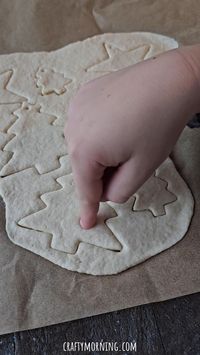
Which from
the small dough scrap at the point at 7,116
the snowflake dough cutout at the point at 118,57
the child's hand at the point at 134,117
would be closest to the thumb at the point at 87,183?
the child's hand at the point at 134,117

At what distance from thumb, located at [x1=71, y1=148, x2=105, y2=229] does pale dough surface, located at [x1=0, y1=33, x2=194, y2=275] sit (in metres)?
0.03

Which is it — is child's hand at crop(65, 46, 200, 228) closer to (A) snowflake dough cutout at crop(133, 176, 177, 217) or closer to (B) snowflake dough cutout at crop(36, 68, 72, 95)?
(A) snowflake dough cutout at crop(133, 176, 177, 217)

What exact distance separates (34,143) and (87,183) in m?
0.26

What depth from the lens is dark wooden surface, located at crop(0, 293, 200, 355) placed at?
635 millimetres

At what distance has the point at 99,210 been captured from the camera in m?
0.76

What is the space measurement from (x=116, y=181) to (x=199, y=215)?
19 cm

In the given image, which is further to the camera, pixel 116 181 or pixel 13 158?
pixel 13 158

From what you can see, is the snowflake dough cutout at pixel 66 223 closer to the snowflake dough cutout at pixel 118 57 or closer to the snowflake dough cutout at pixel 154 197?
the snowflake dough cutout at pixel 154 197

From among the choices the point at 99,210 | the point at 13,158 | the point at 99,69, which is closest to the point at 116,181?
the point at 99,210

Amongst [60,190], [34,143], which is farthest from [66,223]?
[34,143]

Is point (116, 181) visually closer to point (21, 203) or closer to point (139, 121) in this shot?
point (139, 121)

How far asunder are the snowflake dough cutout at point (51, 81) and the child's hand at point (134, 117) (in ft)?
1.14

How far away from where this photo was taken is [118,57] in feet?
3.31

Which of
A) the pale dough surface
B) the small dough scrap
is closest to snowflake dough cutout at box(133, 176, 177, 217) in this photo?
the pale dough surface
